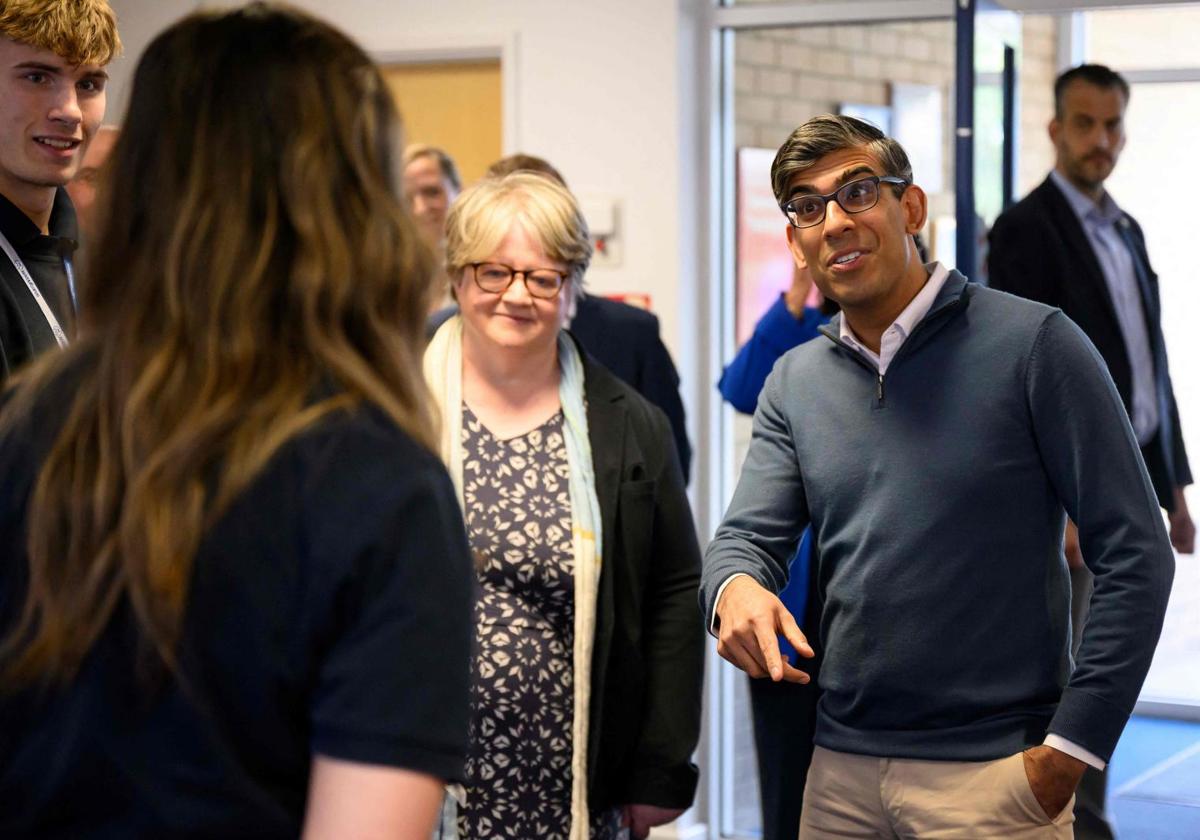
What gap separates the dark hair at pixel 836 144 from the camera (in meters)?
2.24

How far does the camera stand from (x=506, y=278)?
8.23 feet

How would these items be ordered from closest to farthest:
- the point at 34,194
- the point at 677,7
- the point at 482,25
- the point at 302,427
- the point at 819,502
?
1. the point at 302,427
2. the point at 34,194
3. the point at 819,502
4. the point at 677,7
5. the point at 482,25

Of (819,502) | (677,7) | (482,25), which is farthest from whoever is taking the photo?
(482,25)

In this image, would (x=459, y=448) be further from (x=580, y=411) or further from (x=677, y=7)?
(x=677, y=7)

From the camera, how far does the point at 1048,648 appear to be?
212 centimetres

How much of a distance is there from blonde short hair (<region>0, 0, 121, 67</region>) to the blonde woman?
0.68 metres

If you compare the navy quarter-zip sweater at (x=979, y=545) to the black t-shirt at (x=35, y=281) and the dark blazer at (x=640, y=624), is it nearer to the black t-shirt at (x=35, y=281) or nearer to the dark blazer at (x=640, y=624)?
the dark blazer at (x=640, y=624)

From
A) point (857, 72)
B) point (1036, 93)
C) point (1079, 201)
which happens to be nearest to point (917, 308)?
point (1079, 201)

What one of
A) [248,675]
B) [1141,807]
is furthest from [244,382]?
[1141,807]

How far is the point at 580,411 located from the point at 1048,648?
0.84 m

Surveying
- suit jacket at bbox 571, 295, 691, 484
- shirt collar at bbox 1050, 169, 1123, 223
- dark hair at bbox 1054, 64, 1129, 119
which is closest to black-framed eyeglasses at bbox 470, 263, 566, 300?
suit jacket at bbox 571, 295, 691, 484

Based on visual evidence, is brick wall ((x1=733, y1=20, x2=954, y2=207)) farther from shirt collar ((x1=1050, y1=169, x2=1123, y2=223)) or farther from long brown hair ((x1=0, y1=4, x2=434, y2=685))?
long brown hair ((x1=0, y1=4, x2=434, y2=685))

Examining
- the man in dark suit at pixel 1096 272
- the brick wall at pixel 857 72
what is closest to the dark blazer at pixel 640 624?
the man in dark suit at pixel 1096 272

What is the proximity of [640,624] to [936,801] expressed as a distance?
580 millimetres
